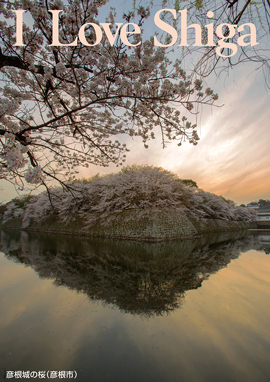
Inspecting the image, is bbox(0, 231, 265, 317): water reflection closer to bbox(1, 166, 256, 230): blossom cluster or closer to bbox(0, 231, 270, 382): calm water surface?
bbox(0, 231, 270, 382): calm water surface

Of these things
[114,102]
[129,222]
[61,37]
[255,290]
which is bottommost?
[255,290]

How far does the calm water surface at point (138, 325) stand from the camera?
155 cm

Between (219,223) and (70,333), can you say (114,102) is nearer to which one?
(70,333)

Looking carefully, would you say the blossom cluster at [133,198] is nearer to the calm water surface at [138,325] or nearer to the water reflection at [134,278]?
the water reflection at [134,278]

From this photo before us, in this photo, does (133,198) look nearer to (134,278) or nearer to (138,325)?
(134,278)

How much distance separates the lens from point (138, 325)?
219cm

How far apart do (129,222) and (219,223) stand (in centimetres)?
1034

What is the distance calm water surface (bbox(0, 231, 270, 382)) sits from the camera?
1.55 meters

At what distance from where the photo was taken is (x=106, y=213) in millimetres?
13617

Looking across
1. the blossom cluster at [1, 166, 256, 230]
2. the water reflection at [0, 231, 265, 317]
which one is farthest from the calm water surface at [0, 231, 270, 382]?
the blossom cluster at [1, 166, 256, 230]

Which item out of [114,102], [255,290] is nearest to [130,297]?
[255,290]

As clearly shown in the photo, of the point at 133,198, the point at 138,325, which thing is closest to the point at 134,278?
the point at 138,325

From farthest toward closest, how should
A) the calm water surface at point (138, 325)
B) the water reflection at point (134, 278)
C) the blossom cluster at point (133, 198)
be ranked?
the blossom cluster at point (133, 198), the water reflection at point (134, 278), the calm water surface at point (138, 325)

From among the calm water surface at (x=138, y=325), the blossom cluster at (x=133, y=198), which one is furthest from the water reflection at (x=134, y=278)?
the blossom cluster at (x=133, y=198)
